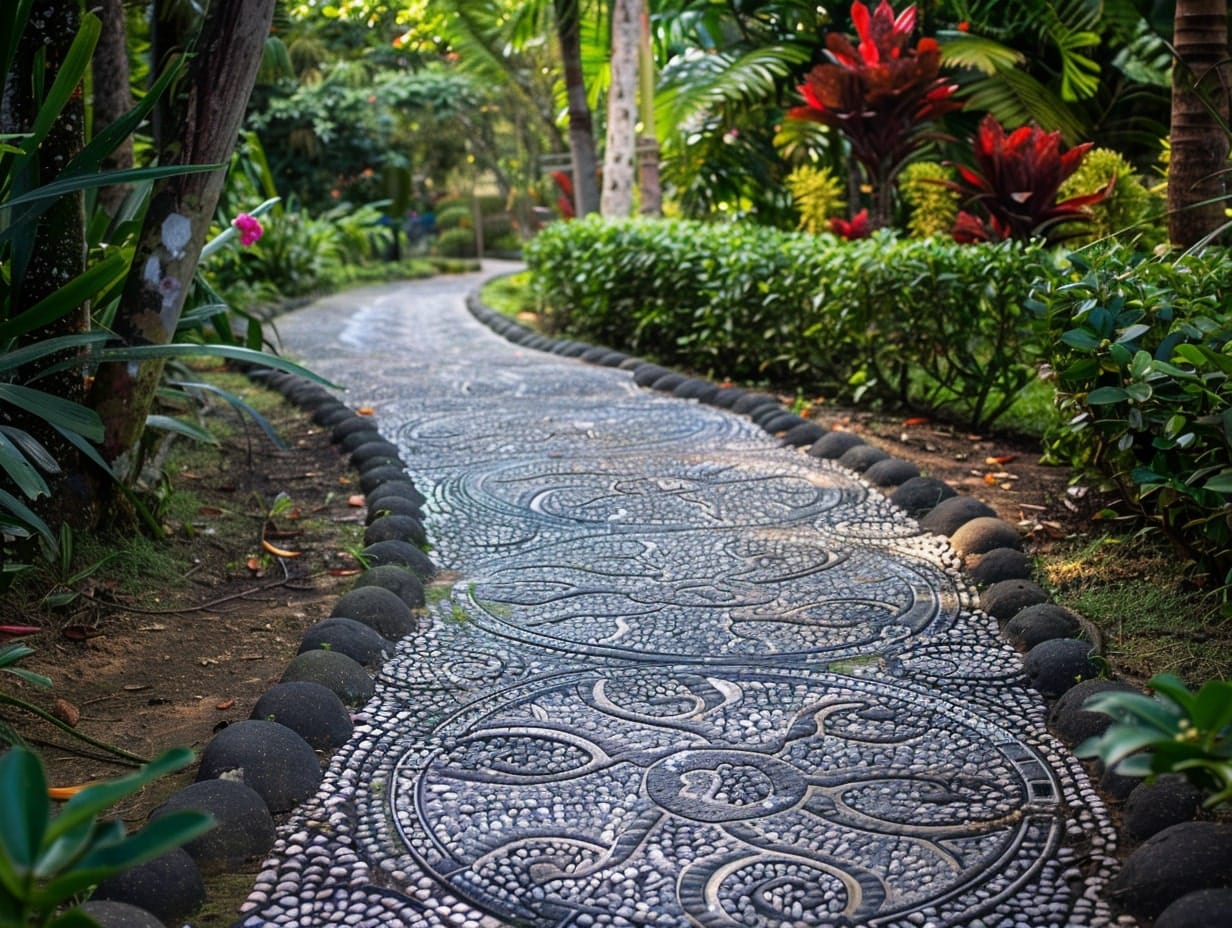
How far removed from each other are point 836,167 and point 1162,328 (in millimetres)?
7885

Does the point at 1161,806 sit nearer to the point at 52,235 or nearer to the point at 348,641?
the point at 348,641

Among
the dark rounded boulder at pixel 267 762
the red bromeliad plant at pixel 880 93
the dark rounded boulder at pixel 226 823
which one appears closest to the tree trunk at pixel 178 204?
the dark rounded boulder at pixel 267 762

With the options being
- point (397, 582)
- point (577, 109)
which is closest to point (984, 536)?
point (397, 582)

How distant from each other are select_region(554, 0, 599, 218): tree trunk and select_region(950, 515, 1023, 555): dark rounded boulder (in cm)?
833

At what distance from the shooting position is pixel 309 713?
101 inches

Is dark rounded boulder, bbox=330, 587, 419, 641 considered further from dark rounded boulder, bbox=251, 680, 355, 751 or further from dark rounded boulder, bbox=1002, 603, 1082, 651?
dark rounded boulder, bbox=1002, 603, 1082, 651

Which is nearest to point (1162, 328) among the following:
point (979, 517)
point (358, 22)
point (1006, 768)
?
point (979, 517)

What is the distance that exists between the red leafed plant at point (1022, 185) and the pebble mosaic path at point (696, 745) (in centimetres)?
238

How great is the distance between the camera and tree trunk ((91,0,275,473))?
3449 millimetres

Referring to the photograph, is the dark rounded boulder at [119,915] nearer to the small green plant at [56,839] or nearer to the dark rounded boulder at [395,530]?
the small green plant at [56,839]

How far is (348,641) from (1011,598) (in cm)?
174

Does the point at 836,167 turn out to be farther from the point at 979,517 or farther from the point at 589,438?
the point at 979,517

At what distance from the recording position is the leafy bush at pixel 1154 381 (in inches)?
111

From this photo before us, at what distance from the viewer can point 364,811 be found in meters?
2.32
